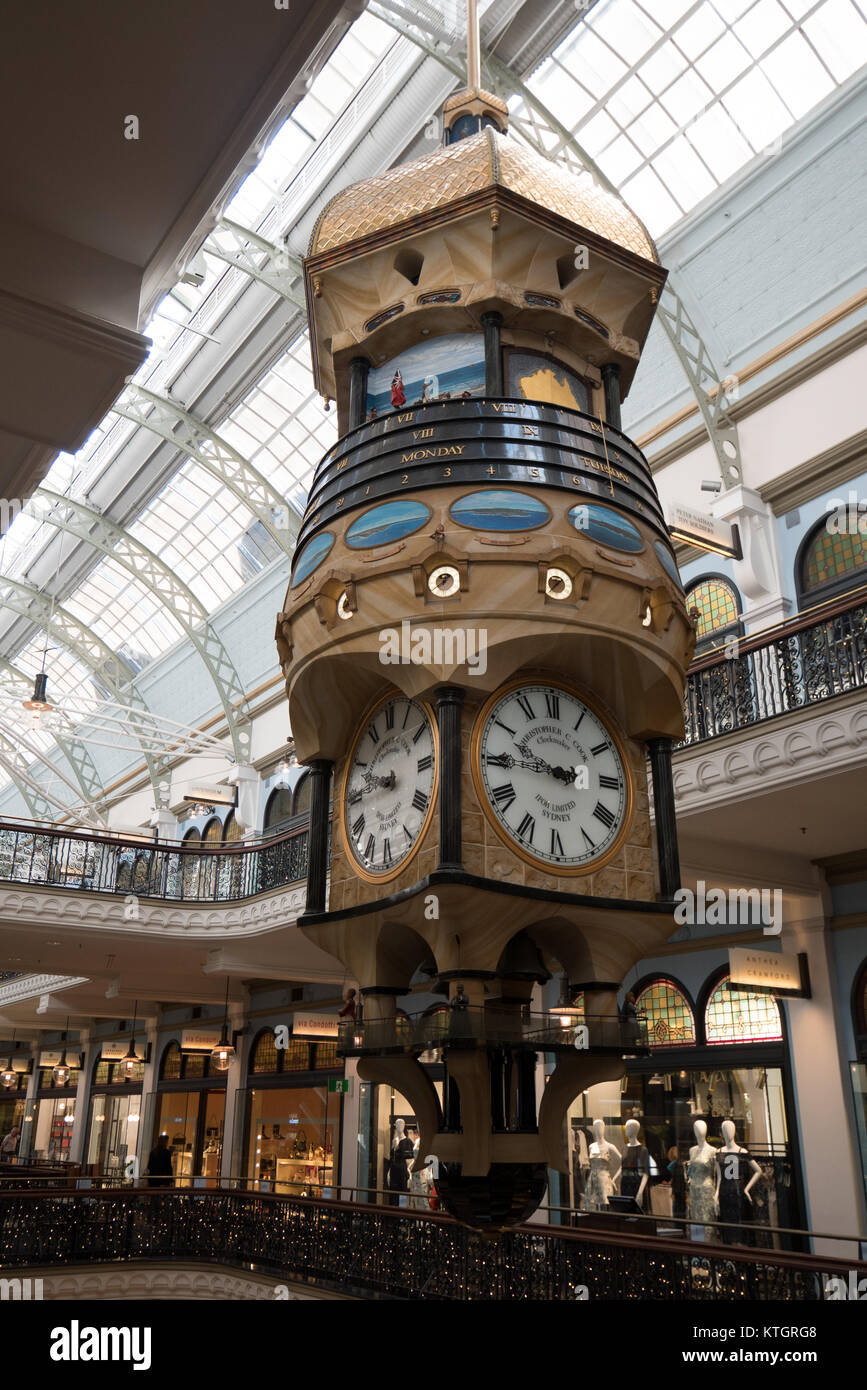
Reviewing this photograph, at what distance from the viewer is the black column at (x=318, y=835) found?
11.5ft

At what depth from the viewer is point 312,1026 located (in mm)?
15945

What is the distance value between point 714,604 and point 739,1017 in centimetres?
503

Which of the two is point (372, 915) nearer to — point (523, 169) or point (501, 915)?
point (501, 915)

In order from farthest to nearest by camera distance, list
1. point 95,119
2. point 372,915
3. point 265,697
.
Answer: point 265,697
point 372,915
point 95,119

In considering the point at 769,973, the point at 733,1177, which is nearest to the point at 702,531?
the point at 769,973

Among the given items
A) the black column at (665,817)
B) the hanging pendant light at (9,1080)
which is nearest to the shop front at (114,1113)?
the hanging pendant light at (9,1080)

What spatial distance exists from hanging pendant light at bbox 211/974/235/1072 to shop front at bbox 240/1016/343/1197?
0.49 m

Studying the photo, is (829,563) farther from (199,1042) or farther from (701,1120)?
(199,1042)

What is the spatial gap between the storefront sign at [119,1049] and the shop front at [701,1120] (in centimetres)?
1336

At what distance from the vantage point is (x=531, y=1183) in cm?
314

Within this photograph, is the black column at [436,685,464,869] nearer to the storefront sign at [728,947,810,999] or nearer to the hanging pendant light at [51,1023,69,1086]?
the storefront sign at [728,947,810,999]

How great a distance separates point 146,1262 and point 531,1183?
11898mm

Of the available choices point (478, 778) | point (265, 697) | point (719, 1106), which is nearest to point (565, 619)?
point (478, 778)

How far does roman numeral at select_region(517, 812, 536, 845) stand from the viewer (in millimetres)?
3123
